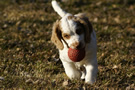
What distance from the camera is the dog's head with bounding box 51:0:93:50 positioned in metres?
3.28

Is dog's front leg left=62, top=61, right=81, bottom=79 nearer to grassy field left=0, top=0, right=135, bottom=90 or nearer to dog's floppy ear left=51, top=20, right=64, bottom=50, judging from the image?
grassy field left=0, top=0, right=135, bottom=90

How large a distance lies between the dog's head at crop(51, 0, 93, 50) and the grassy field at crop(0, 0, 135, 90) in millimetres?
666

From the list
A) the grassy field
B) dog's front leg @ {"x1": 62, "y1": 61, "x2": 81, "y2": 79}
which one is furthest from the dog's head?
the grassy field

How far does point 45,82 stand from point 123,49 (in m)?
2.26

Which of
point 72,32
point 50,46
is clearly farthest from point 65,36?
point 50,46

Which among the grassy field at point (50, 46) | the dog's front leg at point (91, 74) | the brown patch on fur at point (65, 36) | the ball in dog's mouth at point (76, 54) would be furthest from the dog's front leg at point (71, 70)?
the brown patch on fur at point (65, 36)

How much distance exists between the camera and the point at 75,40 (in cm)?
324

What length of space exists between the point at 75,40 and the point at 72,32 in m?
0.13

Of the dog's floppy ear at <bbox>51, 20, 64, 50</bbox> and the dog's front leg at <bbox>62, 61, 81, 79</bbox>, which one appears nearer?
the dog's floppy ear at <bbox>51, 20, 64, 50</bbox>

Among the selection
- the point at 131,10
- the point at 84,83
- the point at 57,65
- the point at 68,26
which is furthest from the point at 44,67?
the point at 131,10

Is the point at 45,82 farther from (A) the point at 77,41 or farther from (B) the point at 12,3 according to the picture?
(B) the point at 12,3

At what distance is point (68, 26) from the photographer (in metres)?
3.33

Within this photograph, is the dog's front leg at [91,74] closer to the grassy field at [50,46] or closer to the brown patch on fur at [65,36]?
the grassy field at [50,46]

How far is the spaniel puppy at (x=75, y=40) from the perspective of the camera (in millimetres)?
3299
